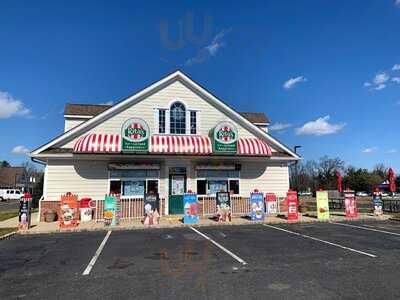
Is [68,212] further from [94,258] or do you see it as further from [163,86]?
[163,86]

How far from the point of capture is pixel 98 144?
18047 millimetres

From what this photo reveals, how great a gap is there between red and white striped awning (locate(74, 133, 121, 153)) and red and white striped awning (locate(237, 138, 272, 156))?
Result: 23.0 feet

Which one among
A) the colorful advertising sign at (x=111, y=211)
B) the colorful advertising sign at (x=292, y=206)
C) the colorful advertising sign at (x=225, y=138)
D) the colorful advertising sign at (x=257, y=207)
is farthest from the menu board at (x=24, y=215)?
the colorful advertising sign at (x=292, y=206)

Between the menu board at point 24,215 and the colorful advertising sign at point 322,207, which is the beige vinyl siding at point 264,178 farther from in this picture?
the menu board at point 24,215

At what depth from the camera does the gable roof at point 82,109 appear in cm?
2360

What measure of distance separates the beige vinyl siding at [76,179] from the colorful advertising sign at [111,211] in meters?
3.56

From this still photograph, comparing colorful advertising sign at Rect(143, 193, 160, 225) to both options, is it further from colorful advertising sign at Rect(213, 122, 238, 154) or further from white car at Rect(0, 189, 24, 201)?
white car at Rect(0, 189, 24, 201)

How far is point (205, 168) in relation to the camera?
2056 cm

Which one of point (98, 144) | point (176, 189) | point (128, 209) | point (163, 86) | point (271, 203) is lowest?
point (128, 209)

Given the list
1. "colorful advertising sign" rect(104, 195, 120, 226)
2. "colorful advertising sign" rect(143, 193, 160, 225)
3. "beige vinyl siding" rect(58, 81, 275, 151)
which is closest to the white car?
"beige vinyl siding" rect(58, 81, 275, 151)

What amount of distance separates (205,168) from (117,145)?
212 inches

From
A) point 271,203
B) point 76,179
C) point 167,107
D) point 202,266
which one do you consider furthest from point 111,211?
point 271,203

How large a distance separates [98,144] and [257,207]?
891 cm

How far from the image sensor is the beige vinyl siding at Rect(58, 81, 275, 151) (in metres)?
20.3
